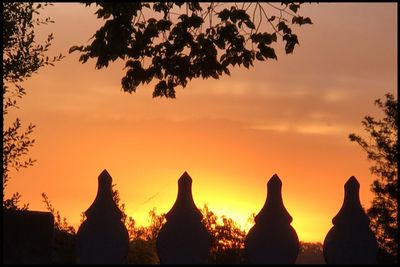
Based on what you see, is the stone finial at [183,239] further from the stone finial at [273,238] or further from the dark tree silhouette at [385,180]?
the dark tree silhouette at [385,180]

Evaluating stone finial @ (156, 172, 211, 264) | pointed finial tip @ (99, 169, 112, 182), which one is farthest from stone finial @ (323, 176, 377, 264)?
pointed finial tip @ (99, 169, 112, 182)

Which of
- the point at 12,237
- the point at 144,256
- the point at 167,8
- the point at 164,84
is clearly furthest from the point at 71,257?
the point at 12,237

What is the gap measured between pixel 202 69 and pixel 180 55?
428mm

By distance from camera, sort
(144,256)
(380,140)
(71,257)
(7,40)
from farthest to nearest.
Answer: (380,140) < (7,40) < (144,256) < (71,257)

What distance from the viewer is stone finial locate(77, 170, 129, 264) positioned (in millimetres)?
6891

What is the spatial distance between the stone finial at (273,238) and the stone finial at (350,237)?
364 millimetres

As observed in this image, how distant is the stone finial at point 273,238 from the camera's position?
22.8 ft

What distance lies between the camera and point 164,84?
46.9 ft

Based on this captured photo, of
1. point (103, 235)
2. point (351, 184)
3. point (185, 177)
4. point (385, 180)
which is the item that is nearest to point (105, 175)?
point (103, 235)

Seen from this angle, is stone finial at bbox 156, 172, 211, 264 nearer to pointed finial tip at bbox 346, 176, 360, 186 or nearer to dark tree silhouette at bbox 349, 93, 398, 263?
pointed finial tip at bbox 346, 176, 360, 186

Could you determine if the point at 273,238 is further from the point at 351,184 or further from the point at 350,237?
the point at 351,184

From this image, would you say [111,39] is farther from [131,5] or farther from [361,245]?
[361,245]

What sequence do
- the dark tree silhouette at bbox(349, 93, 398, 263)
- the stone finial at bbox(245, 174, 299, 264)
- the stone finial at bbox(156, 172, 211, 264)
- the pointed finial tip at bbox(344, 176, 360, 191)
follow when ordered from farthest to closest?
the dark tree silhouette at bbox(349, 93, 398, 263), the pointed finial tip at bbox(344, 176, 360, 191), the stone finial at bbox(245, 174, 299, 264), the stone finial at bbox(156, 172, 211, 264)

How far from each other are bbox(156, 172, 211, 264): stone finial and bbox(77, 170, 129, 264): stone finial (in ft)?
1.08
